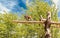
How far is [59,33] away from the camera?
1071 centimetres

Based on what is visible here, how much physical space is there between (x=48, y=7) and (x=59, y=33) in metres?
1.54

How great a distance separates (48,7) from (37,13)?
2.54 feet

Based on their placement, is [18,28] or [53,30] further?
[18,28]

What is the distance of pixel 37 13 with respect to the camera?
1059 cm

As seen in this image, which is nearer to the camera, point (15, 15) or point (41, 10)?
point (41, 10)

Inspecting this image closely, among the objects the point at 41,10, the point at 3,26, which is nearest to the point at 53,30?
the point at 41,10

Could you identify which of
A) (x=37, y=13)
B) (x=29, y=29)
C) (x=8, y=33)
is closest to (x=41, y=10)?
(x=37, y=13)

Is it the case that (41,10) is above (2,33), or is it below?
above

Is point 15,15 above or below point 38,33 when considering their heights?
above

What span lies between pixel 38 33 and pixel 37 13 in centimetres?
110

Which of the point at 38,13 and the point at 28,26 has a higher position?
the point at 38,13

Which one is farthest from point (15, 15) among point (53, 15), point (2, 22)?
point (53, 15)

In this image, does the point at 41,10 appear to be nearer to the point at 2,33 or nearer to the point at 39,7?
the point at 39,7

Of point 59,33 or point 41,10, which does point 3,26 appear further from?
point 59,33
